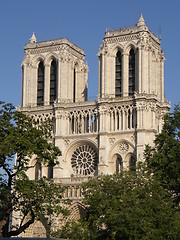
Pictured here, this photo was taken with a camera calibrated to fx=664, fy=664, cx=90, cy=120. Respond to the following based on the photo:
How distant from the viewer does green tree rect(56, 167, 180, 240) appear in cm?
3772

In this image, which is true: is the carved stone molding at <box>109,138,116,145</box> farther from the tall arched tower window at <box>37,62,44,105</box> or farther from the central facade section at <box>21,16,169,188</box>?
the tall arched tower window at <box>37,62,44,105</box>

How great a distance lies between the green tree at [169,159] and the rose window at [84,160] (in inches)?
829

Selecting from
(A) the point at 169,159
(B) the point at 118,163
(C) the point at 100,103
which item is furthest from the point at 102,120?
(A) the point at 169,159

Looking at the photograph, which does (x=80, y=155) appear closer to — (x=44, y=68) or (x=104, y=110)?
(x=104, y=110)

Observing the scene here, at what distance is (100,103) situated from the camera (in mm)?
66312

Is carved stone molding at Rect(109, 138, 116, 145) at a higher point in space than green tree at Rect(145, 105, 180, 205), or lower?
higher

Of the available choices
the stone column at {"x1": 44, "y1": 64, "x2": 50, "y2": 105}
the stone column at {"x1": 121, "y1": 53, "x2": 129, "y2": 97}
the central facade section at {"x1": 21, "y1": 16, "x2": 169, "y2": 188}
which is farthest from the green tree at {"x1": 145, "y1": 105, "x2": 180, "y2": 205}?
the stone column at {"x1": 44, "y1": 64, "x2": 50, "y2": 105}

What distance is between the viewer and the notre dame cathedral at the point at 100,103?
2557 inches

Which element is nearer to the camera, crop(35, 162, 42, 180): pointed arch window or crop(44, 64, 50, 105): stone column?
crop(35, 162, 42, 180): pointed arch window

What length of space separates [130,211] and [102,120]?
1093 inches

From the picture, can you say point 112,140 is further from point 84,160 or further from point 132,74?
point 132,74

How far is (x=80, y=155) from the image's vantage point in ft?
225

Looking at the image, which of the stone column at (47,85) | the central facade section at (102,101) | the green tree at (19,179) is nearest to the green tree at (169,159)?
the green tree at (19,179)

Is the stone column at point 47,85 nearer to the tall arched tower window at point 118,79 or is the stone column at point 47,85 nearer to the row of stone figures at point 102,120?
the row of stone figures at point 102,120
